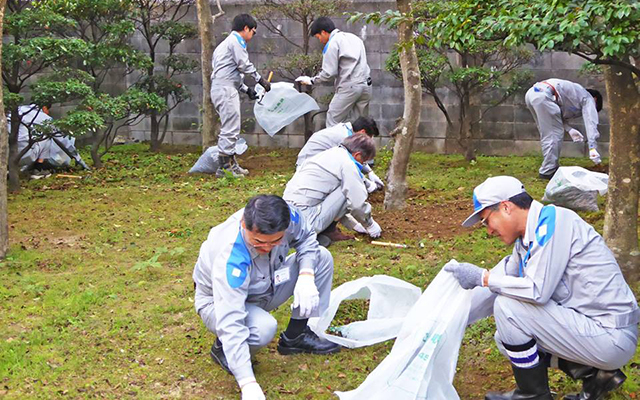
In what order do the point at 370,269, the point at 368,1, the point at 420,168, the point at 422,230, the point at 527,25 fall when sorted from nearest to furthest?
the point at 527,25
the point at 370,269
the point at 422,230
the point at 420,168
the point at 368,1

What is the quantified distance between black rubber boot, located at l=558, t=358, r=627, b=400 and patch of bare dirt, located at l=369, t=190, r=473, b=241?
3120 millimetres

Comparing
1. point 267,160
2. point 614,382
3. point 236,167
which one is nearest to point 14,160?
point 236,167

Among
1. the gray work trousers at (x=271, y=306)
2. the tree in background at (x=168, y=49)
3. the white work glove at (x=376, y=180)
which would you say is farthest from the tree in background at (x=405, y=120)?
the tree in background at (x=168, y=49)

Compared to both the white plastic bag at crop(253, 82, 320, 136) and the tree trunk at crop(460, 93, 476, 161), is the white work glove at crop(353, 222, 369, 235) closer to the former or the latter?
the white plastic bag at crop(253, 82, 320, 136)

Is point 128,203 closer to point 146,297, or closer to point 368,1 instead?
point 146,297

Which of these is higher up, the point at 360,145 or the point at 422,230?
the point at 360,145

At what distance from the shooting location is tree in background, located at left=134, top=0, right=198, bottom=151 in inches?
449

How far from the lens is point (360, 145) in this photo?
6.22m

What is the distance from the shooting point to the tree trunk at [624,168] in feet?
16.6

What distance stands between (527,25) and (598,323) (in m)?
1.46

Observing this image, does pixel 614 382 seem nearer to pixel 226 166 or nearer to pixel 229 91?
pixel 226 166

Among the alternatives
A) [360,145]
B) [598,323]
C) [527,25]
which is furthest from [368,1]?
[598,323]

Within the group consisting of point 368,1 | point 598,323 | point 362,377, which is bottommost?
point 362,377


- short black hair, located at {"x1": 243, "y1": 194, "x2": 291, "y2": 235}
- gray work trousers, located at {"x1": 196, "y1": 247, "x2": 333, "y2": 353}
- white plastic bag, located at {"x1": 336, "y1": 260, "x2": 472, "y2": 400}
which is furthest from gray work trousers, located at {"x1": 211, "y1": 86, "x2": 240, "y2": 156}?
white plastic bag, located at {"x1": 336, "y1": 260, "x2": 472, "y2": 400}
